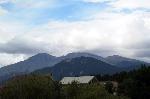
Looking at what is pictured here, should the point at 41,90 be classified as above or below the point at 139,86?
below

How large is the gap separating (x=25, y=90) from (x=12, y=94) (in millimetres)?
1391

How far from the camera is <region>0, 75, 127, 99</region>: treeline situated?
45125 millimetres

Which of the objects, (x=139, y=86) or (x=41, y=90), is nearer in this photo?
(x=41, y=90)

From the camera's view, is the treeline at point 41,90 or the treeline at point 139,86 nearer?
the treeline at point 41,90

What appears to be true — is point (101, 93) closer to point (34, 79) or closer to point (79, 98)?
point (79, 98)

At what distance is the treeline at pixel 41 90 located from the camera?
45.1 metres

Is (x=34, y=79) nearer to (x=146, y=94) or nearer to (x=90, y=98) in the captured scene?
(x=90, y=98)

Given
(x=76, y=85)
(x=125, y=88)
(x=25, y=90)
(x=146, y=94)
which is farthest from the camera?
(x=125, y=88)

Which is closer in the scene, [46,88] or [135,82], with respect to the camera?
[46,88]

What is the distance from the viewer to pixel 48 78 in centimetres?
4775

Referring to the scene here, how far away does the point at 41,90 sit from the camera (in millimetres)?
45156

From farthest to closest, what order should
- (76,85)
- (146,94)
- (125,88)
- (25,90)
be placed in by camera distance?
(125,88) → (146,94) → (76,85) → (25,90)

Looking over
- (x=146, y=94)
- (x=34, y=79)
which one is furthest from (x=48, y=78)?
(x=146, y=94)

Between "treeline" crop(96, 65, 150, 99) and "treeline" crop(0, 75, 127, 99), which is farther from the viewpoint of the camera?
"treeline" crop(96, 65, 150, 99)
